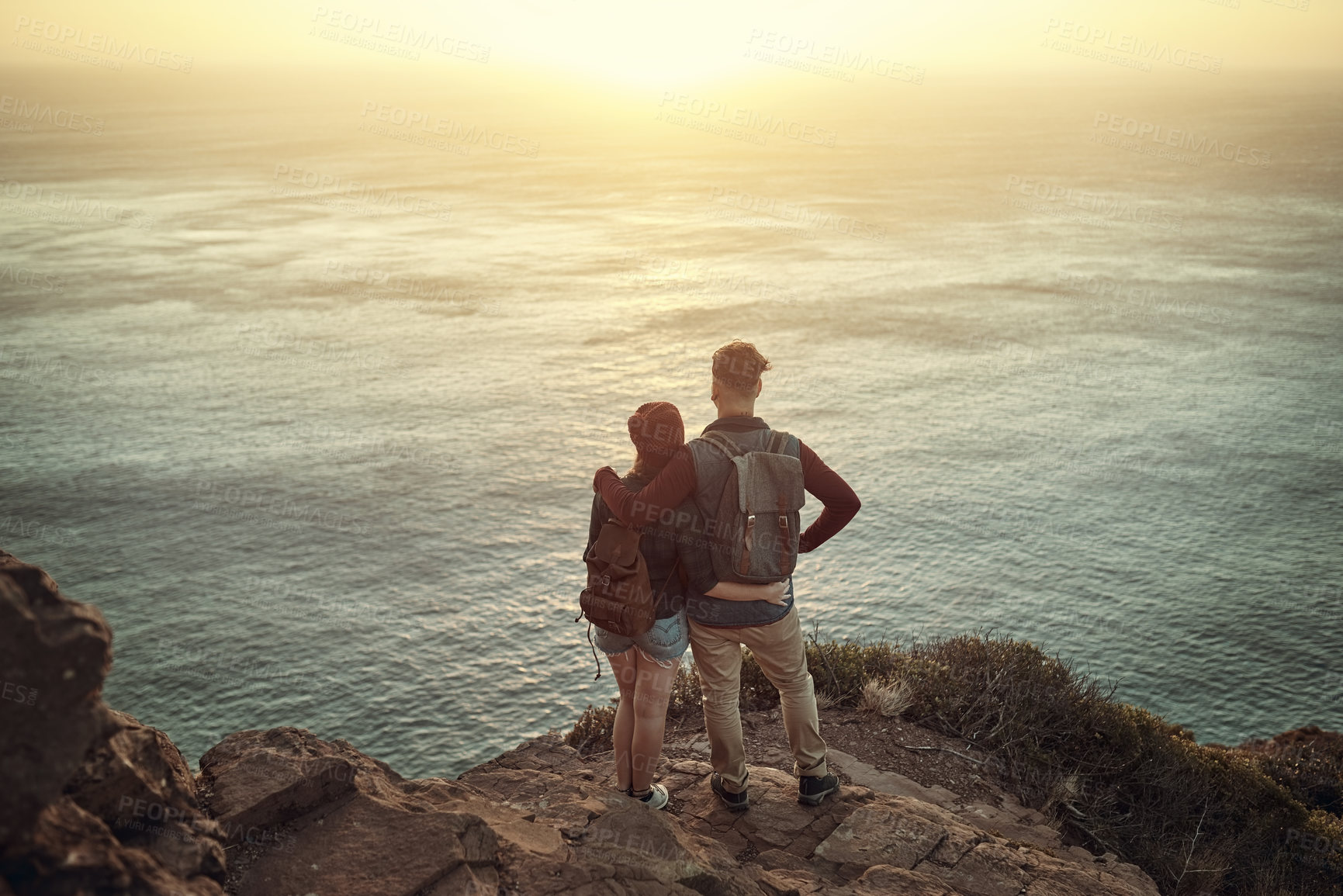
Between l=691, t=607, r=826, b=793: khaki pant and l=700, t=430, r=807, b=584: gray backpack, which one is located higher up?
l=700, t=430, r=807, b=584: gray backpack

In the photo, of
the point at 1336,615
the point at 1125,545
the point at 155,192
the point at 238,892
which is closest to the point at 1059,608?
the point at 1125,545

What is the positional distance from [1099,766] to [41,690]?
9998 millimetres

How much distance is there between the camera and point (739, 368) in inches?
256

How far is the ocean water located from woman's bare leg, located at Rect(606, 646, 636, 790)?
72.2 ft

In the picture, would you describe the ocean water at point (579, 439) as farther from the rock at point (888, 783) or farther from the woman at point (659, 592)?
the woman at point (659, 592)

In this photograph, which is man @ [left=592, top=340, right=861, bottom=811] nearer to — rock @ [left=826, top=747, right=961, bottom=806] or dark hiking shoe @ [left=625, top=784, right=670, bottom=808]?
dark hiking shoe @ [left=625, top=784, right=670, bottom=808]

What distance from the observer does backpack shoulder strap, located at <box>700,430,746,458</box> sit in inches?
259

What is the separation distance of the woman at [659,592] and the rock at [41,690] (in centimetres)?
307

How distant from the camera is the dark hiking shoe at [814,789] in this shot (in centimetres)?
764

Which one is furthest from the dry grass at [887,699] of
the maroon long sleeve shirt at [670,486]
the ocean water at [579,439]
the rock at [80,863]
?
the ocean water at [579,439]

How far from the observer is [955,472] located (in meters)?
46.5

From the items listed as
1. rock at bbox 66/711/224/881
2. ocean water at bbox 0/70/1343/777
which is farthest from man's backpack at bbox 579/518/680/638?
ocean water at bbox 0/70/1343/777

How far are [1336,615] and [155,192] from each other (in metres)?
142

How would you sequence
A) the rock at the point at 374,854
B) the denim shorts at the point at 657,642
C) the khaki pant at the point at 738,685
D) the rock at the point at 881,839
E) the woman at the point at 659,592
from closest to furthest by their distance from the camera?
the rock at the point at 374,854 → the woman at the point at 659,592 → the denim shorts at the point at 657,642 → the khaki pant at the point at 738,685 → the rock at the point at 881,839
